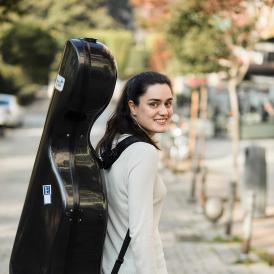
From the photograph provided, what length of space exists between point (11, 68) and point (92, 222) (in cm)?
4921

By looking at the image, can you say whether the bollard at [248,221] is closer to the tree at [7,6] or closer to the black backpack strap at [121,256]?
the black backpack strap at [121,256]

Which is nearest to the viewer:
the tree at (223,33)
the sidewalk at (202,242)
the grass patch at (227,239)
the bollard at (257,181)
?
the sidewalk at (202,242)

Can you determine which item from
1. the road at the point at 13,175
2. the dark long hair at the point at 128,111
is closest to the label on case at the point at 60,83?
the dark long hair at the point at 128,111

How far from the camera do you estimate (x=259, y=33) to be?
46.9 ft

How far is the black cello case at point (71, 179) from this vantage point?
2.68m

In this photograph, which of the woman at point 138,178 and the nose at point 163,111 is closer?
the woman at point 138,178

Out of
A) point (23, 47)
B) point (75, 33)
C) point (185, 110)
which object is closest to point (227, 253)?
point (185, 110)

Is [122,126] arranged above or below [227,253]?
above

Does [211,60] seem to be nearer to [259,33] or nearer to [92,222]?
[259,33]

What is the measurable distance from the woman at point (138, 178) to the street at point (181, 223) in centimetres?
504

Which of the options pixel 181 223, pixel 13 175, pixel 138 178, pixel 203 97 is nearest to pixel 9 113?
pixel 203 97

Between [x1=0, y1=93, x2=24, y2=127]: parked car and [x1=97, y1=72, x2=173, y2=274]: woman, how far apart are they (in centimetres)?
3038

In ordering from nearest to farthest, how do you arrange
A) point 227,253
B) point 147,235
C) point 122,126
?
point 147,235, point 122,126, point 227,253

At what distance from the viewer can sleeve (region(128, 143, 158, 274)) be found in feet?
8.73
